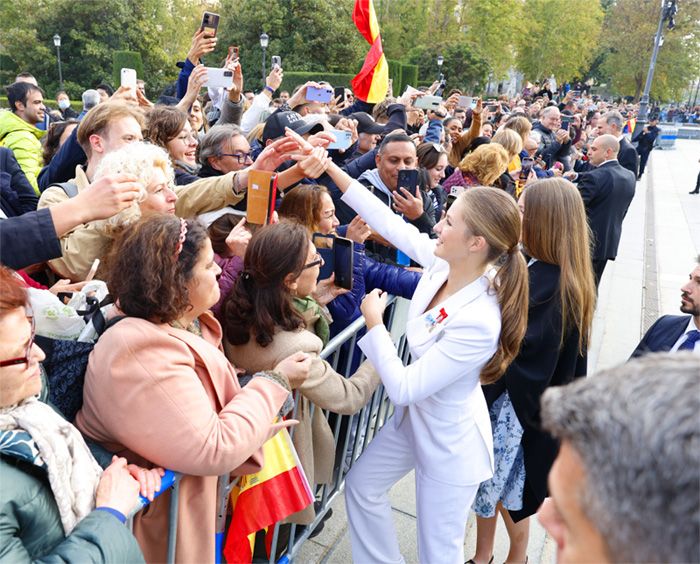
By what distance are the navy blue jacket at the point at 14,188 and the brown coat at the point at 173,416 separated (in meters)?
2.39

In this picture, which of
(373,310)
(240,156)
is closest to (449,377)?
(373,310)

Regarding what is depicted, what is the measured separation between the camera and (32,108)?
581cm

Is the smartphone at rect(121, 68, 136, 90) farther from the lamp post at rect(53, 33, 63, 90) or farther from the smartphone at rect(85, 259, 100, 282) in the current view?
the lamp post at rect(53, 33, 63, 90)

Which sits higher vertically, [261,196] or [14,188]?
[261,196]

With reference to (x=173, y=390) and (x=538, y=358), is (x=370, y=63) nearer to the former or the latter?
(x=538, y=358)

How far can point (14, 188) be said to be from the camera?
3.62 metres

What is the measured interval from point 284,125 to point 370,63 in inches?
Answer: 112

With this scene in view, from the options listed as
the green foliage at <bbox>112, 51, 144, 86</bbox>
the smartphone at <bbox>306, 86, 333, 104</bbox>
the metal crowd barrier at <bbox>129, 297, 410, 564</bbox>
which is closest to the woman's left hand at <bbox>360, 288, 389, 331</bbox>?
the metal crowd barrier at <bbox>129, 297, 410, 564</bbox>

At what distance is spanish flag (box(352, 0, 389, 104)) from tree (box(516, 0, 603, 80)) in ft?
147

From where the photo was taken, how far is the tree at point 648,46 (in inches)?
1719

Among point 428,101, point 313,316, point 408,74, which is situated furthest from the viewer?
point 408,74

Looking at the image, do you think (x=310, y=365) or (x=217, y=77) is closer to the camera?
(x=310, y=365)

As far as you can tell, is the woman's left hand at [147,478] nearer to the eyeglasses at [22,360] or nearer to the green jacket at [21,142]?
the eyeglasses at [22,360]

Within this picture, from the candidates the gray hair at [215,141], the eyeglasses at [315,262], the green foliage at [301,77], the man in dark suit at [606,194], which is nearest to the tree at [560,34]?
the green foliage at [301,77]
